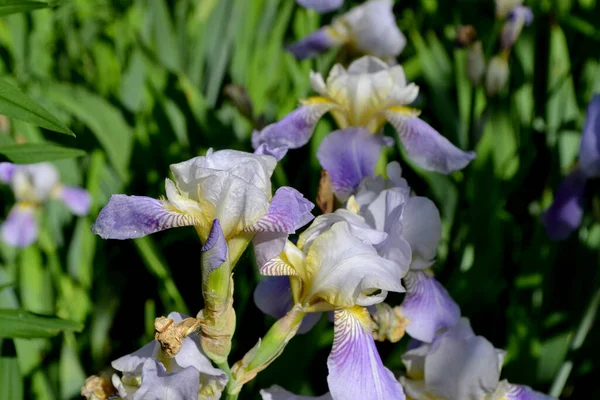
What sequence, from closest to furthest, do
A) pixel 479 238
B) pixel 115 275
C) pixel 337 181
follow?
1. pixel 337 181
2. pixel 479 238
3. pixel 115 275

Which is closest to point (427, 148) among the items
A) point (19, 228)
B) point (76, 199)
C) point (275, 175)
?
point (275, 175)

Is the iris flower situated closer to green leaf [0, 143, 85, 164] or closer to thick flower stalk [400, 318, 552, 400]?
thick flower stalk [400, 318, 552, 400]

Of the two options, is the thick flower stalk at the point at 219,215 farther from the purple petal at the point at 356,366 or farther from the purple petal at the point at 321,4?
the purple petal at the point at 321,4

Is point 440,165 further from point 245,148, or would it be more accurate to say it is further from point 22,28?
point 22,28

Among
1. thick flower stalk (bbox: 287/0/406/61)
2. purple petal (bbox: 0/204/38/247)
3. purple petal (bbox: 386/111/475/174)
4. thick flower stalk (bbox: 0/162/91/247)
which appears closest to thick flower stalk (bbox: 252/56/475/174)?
purple petal (bbox: 386/111/475/174)

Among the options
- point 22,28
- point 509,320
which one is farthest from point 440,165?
point 22,28

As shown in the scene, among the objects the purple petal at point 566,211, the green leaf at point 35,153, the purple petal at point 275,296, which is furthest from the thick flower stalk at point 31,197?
the purple petal at point 566,211
